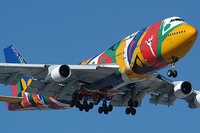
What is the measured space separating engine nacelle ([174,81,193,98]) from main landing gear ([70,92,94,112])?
7.50 m

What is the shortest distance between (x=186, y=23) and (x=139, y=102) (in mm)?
10398

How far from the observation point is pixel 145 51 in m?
40.8

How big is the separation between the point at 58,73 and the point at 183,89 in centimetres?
1261

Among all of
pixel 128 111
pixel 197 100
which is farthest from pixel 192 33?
pixel 197 100

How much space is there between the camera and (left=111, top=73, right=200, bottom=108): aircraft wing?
4659 centimetres

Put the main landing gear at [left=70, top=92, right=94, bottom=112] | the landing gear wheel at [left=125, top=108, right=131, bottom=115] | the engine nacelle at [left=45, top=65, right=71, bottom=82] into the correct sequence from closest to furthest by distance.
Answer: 1. the engine nacelle at [left=45, top=65, right=71, bottom=82]
2. the main landing gear at [left=70, top=92, right=94, bottom=112]
3. the landing gear wheel at [left=125, top=108, right=131, bottom=115]

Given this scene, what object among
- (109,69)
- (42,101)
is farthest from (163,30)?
(42,101)

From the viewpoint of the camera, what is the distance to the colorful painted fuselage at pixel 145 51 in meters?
39.6

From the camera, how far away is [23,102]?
175 feet

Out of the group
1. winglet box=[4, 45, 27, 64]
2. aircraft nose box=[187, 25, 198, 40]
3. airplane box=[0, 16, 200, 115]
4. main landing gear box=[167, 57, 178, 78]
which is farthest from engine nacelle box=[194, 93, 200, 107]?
winglet box=[4, 45, 27, 64]

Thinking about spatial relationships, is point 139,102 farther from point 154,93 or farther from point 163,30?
point 163,30

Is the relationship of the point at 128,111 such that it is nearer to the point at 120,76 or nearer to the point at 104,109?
the point at 104,109

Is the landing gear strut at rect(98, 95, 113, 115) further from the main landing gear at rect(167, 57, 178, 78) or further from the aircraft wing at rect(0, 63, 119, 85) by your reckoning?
the main landing gear at rect(167, 57, 178, 78)

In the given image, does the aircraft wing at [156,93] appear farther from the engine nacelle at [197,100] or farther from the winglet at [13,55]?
the winglet at [13,55]
